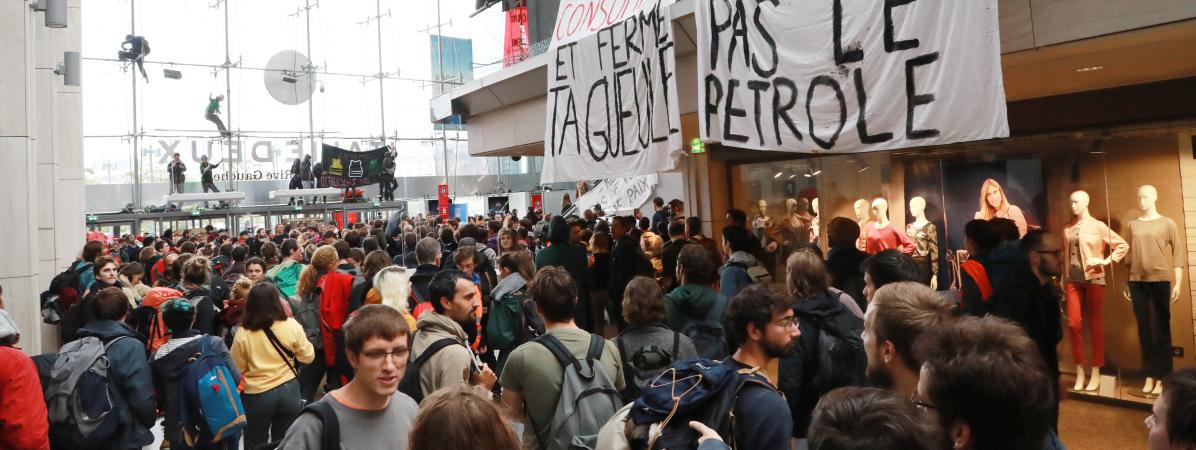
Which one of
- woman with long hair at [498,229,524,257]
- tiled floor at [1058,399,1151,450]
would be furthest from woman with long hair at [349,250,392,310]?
tiled floor at [1058,399,1151,450]

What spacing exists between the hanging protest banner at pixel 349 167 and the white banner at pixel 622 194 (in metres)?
8.02

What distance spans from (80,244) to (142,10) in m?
15.6

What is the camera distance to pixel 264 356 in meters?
5.46

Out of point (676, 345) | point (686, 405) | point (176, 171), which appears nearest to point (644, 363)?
point (676, 345)

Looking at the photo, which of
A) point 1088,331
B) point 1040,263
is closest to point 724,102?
point 1040,263

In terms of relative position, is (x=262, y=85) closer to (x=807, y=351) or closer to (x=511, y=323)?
(x=511, y=323)

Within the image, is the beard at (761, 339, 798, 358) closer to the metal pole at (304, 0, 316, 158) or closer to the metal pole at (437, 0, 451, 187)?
the metal pole at (304, 0, 316, 158)

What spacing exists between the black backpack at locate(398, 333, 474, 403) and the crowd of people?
1cm

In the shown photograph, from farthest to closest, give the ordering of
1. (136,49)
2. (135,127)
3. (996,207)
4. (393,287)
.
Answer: (135,127) < (136,49) < (996,207) < (393,287)

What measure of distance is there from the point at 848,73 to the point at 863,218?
4.02m

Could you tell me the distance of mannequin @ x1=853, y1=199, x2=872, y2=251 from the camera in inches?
373

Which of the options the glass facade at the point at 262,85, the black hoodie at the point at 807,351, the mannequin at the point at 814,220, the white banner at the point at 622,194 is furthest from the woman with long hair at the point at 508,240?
the glass facade at the point at 262,85

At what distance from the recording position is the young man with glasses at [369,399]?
2867mm

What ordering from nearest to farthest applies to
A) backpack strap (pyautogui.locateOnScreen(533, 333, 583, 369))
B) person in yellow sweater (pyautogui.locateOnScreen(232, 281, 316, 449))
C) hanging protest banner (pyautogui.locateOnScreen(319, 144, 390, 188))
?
backpack strap (pyautogui.locateOnScreen(533, 333, 583, 369)) < person in yellow sweater (pyautogui.locateOnScreen(232, 281, 316, 449)) < hanging protest banner (pyautogui.locateOnScreen(319, 144, 390, 188))
